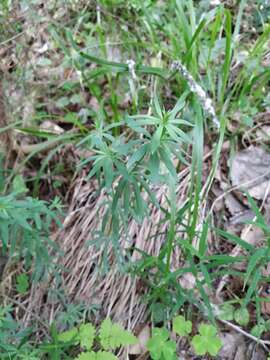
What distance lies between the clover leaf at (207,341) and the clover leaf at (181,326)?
0.04 metres

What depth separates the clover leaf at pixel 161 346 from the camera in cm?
166

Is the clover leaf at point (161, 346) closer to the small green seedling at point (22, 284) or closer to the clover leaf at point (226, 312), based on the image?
the clover leaf at point (226, 312)

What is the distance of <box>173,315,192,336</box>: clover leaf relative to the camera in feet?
5.64

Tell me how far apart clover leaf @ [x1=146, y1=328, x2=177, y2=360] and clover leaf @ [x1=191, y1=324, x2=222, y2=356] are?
8 cm

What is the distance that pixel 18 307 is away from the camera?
1941 millimetres

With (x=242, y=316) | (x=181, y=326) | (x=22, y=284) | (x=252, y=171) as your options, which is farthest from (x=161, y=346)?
(x=252, y=171)

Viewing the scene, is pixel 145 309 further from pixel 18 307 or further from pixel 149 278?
pixel 18 307

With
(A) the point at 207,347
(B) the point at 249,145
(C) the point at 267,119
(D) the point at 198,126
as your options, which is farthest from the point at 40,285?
(C) the point at 267,119

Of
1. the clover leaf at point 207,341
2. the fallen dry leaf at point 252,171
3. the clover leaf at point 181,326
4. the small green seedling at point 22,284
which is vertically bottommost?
the clover leaf at point 207,341

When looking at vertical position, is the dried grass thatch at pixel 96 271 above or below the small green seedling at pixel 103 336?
above

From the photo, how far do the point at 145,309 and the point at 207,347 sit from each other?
297mm

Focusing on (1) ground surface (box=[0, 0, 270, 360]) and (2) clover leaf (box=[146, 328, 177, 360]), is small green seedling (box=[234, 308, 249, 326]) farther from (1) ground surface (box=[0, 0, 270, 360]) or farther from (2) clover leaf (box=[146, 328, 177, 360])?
(2) clover leaf (box=[146, 328, 177, 360])

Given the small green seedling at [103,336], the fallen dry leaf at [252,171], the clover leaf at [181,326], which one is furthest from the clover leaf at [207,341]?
the fallen dry leaf at [252,171]

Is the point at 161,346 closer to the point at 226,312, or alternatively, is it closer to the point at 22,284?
the point at 226,312
